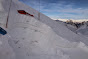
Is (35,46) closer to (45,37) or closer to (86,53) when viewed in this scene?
(45,37)

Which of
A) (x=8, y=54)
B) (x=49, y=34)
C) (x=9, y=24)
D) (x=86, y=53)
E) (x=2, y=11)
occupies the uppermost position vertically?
(x=2, y=11)

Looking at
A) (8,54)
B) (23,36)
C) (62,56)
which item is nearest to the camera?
(8,54)

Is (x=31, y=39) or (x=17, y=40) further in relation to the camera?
(x=31, y=39)

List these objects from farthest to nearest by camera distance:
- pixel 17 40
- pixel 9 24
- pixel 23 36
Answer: pixel 9 24 < pixel 23 36 < pixel 17 40

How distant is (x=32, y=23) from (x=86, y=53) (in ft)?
10.7

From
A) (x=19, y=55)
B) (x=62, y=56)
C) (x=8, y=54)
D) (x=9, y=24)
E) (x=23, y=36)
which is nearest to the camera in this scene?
(x=8, y=54)

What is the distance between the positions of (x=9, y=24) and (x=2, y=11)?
0.94 metres

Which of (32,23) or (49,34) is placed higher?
(32,23)

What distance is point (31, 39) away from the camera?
4.33m

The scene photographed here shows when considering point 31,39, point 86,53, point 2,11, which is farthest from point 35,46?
point 2,11

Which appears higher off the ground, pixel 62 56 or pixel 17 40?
pixel 17 40

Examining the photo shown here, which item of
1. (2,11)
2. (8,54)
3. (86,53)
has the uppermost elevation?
(2,11)

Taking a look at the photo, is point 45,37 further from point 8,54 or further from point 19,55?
point 8,54

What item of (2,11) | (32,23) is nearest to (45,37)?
(32,23)
